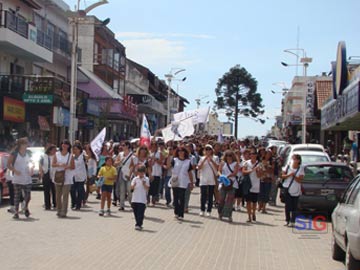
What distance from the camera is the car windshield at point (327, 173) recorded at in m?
15.5

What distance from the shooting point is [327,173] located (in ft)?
51.5

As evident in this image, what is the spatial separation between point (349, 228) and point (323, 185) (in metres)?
7.34

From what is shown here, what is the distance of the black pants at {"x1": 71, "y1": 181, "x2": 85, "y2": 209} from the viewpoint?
15758mm

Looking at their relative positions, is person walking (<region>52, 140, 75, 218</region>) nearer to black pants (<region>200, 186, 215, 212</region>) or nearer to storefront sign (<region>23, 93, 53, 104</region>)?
black pants (<region>200, 186, 215, 212</region>)

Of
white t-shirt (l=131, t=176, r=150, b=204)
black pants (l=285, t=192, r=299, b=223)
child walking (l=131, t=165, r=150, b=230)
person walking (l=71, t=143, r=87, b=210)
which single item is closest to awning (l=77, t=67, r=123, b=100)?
person walking (l=71, t=143, r=87, b=210)

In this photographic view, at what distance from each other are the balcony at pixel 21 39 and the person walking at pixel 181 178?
690 inches

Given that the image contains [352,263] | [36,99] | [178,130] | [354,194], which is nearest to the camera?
[352,263]

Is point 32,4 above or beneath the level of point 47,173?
above

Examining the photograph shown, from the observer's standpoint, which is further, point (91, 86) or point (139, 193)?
point (91, 86)

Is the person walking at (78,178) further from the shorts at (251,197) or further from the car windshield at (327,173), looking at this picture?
the car windshield at (327,173)

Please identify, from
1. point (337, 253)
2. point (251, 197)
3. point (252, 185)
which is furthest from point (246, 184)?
point (337, 253)

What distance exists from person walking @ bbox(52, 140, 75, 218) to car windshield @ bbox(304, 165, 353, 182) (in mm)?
5674

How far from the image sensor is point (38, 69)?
38031mm

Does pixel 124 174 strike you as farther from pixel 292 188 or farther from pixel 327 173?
pixel 327 173
